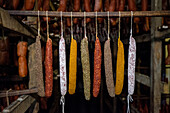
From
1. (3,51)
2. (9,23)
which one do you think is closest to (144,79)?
(9,23)

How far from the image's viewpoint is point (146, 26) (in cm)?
248

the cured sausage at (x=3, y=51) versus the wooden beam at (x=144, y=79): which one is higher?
the cured sausage at (x=3, y=51)

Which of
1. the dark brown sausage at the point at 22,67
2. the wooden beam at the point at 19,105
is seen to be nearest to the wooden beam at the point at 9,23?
the dark brown sausage at the point at 22,67

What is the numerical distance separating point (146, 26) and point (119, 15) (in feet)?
4.05

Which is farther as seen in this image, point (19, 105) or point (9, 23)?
point (19, 105)

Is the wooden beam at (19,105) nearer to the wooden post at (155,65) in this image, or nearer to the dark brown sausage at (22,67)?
the dark brown sausage at (22,67)

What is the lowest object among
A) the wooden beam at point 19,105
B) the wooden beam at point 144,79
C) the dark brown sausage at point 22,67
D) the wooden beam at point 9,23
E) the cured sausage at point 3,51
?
the wooden beam at point 19,105

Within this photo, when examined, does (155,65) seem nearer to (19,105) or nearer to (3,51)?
(19,105)

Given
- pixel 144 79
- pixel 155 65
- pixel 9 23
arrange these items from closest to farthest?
pixel 9 23, pixel 155 65, pixel 144 79

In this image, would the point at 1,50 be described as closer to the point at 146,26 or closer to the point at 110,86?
the point at 110,86

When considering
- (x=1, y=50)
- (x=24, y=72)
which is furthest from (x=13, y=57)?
(x=24, y=72)

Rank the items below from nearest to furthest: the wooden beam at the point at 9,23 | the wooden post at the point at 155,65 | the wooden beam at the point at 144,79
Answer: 1. the wooden beam at the point at 9,23
2. the wooden post at the point at 155,65
3. the wooden beam at the point at 144,79

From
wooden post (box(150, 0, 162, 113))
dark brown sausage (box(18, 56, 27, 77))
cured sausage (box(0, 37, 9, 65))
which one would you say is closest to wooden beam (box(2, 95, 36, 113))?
dark brown sausage (box(18, 56, 27, 77))

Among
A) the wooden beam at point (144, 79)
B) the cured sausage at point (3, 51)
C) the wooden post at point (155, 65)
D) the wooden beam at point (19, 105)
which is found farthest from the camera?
the wooden beam at point (144, 79)
